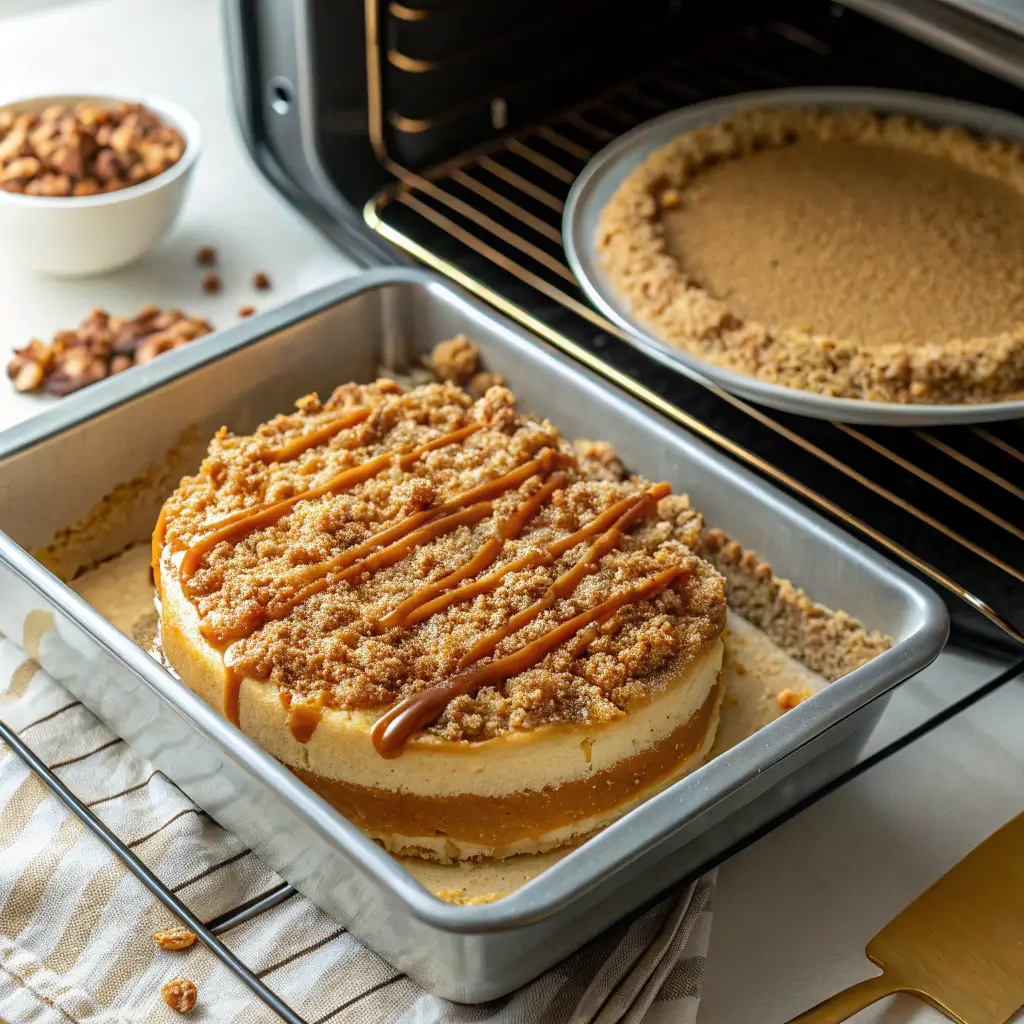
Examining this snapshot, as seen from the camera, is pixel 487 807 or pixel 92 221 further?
pixel 92 221

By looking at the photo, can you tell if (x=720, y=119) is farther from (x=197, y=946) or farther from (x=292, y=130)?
(x=197, y=946)

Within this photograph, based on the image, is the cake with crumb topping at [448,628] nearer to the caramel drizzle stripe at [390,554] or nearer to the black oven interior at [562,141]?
the caramel drizzle stripe at [390,554]

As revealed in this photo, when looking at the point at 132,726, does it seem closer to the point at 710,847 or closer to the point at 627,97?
the point at 710,847

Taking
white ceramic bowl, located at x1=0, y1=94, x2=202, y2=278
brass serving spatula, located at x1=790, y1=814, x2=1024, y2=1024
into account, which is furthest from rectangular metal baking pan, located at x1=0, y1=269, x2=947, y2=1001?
white ceramic bowl, located at x1=0, y1=94, x2=202, y2=278

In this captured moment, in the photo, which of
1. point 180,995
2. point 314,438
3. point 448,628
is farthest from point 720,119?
point 180,995

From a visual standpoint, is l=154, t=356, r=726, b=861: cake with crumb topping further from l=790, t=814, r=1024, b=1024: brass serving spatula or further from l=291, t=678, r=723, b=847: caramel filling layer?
l=790, t=814, r=1024, b=1024: brass serving spatula

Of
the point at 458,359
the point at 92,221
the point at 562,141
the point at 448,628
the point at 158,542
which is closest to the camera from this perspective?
the point at 448,628
